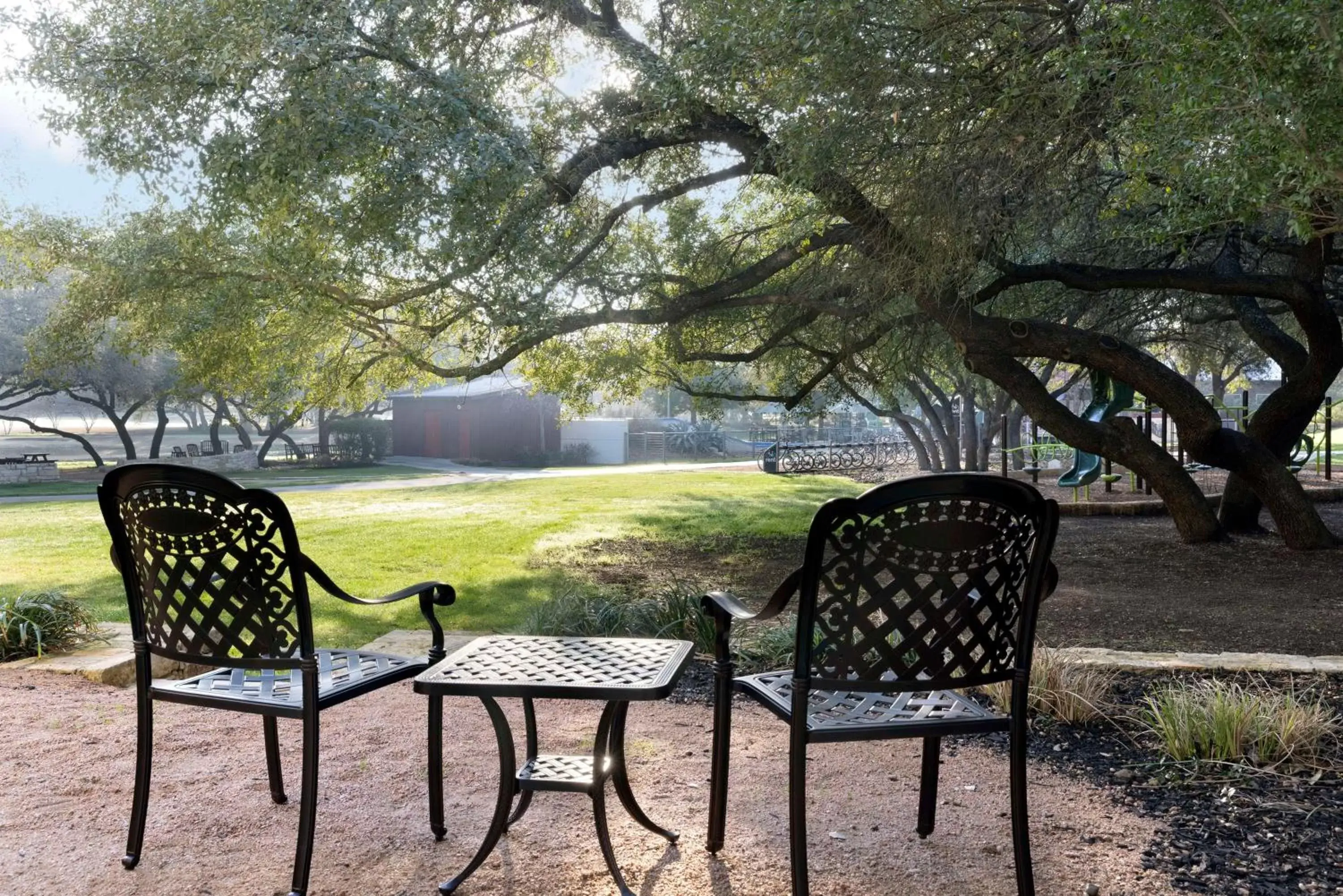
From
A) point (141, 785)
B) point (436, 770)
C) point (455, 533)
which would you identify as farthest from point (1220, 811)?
point (455, 533)

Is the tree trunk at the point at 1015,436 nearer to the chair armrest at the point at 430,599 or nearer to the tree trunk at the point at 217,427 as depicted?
the chair armrest at the point at 430,599

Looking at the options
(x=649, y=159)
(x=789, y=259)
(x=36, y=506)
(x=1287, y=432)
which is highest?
(x=649, y=159)

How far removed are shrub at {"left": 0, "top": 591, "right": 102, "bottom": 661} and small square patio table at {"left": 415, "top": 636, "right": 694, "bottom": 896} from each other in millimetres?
3418

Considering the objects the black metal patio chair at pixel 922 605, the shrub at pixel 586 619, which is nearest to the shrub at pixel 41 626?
the shrub at pixel 586 619

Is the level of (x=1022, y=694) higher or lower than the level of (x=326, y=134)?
lower

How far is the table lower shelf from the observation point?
9.18 ft

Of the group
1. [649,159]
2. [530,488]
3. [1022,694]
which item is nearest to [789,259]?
[649,159]

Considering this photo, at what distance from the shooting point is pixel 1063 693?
4023 mm

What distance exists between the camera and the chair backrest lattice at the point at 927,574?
241 centimetres

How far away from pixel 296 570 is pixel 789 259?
288 inches

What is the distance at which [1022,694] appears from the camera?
2.60 meters

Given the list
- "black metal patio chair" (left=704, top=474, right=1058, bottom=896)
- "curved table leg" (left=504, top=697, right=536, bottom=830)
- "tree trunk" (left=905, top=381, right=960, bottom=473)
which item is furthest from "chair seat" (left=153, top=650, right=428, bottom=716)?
"tree trunk" (left=905, top=381, right=960, bottom=473)

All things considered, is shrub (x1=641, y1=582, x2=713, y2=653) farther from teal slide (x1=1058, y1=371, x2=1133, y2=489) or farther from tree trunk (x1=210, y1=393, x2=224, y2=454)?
tree trunk (x1=210, y1=393, x2=224, y2=454)

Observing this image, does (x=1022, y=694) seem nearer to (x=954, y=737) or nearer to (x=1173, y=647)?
(x=954, y=737)
